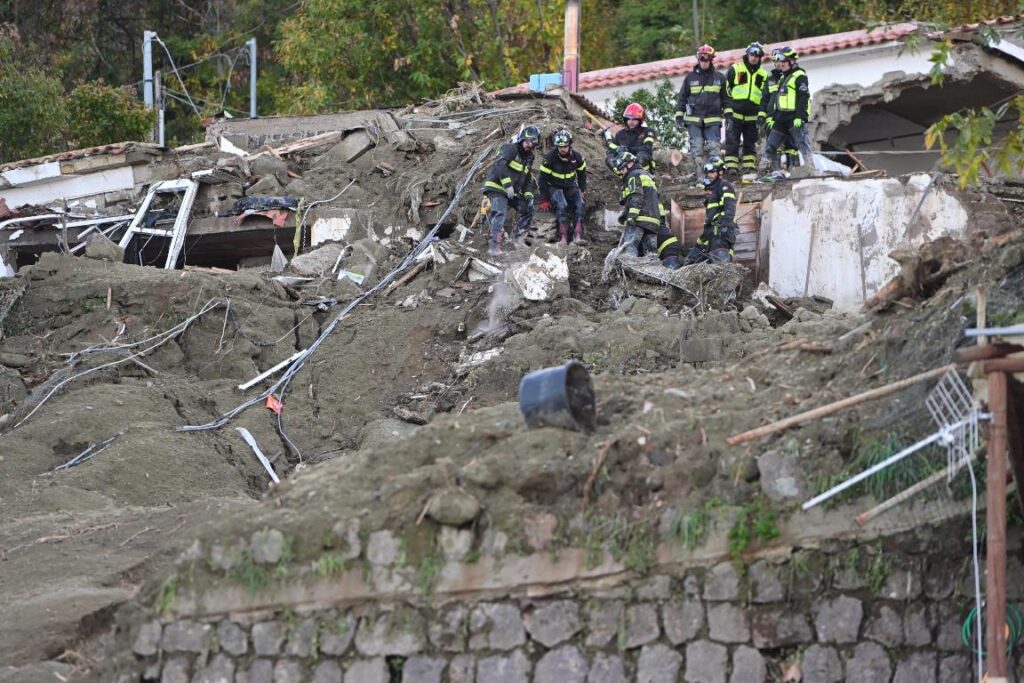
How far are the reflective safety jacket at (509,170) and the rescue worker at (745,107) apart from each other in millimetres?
2810

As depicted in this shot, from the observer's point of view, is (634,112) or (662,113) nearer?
(634,112)

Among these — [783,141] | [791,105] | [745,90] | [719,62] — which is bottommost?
[783,141]

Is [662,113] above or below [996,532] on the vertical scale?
above

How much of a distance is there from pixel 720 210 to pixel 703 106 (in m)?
2.69

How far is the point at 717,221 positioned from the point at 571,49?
835 centimetres

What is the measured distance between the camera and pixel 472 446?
29.8ft

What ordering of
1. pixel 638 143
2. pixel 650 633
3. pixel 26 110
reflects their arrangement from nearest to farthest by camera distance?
1. pixel 650 633
2. pixel 638 143
3. pixel 26 110

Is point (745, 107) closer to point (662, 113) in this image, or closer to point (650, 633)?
point (662, 113)

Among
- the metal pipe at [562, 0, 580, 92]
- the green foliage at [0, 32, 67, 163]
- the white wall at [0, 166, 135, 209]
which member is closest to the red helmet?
the metal pipe at [562, 0, 580, 92]

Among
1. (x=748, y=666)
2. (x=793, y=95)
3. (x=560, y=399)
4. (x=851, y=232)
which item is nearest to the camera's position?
(x=748, y=666)

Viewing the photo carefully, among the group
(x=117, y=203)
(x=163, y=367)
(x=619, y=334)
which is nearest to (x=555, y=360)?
(x=619, y=334)

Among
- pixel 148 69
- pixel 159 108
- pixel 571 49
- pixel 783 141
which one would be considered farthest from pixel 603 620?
pixel 148 69

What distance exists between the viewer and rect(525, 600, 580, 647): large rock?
8.36m

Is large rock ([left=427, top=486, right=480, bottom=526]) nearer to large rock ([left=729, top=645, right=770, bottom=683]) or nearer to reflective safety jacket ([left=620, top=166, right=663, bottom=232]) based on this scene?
large rock ([left=729, top=645, right=770, bottom=683])
